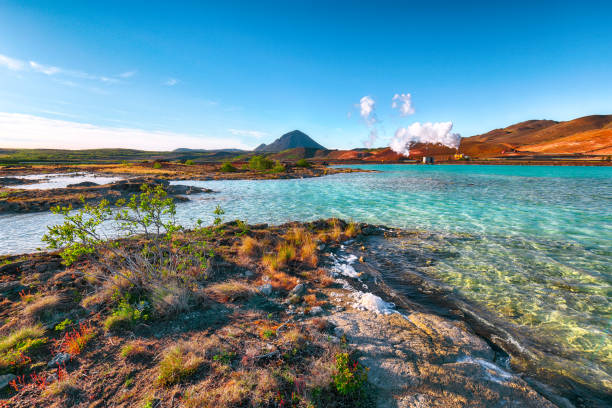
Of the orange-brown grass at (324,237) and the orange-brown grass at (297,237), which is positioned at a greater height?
the orange-brown grass at (297,237)

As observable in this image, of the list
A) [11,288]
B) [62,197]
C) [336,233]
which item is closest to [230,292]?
[11,288]

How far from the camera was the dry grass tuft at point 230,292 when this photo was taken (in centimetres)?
681

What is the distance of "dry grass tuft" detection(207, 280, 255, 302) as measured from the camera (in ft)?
22.3

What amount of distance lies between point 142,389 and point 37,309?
4.57m

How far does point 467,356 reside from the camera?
4918 mm

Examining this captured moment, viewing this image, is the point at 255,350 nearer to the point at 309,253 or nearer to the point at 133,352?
the point at 133,352

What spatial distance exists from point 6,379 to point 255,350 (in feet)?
13.6

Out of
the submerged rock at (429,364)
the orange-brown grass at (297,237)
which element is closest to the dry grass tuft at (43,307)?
the submerged rock at (429,364)

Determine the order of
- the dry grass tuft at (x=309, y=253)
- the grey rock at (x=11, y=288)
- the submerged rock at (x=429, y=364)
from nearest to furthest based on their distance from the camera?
the submerged rock at (x=429, y=364) → the grey rock at (x=11, y=288) → the dry grass tuft at (x=309, y=253)

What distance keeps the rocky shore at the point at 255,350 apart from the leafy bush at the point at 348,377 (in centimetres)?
9

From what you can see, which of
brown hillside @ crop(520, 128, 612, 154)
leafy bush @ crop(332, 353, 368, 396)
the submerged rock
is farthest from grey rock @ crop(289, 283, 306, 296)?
brown hillside @ crop(520, 128, 612, 154)

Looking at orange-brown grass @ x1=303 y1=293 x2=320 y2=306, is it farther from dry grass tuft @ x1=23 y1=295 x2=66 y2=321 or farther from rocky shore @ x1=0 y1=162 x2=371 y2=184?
rocky shore @ x1=0 y1=162 x2=371 y2=184

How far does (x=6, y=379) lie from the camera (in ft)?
13.2

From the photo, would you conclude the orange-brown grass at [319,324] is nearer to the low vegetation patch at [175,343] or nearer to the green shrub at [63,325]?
the low vegetation patch at [175,343]
